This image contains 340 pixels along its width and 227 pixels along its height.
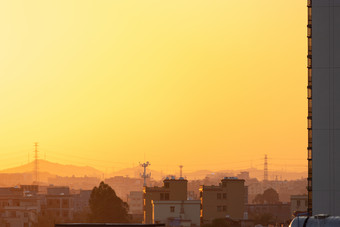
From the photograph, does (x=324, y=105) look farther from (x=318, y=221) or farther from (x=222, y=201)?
(x=222, y=201)

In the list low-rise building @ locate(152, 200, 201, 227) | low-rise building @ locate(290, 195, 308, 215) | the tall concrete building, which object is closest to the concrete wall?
the tall concrete building

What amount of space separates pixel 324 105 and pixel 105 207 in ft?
329

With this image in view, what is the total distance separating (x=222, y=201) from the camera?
169250 millimetres

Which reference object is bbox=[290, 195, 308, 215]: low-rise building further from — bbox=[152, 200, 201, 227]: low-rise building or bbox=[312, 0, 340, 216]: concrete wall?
bbox=[312, 0, 340, 216]: concrete wall

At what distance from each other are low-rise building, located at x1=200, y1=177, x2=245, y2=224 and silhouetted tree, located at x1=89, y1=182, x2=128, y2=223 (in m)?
17.2

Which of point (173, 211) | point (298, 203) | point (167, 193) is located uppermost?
point (167, 193)

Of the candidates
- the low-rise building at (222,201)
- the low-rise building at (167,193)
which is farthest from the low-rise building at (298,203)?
the low-rise building at (167,193)

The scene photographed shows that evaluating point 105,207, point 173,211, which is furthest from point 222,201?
point 105,207

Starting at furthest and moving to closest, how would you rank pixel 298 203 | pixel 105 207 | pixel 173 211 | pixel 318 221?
pixel 298 203 → pixel 173 211 → pixel 105 207 → pixel 318 221

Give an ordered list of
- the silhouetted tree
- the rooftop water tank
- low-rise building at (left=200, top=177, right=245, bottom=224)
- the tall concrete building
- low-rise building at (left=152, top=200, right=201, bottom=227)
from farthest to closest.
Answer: low-rise building at (left=200, top=177, right=245, bottom=224), low-rise building at (left=152, top=200, right=201, bottom=227), the silhouetted tree, the tall concrete building, the rooftop water tank

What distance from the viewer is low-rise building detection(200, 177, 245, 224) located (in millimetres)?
167625

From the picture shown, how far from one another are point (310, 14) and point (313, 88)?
4.19 m

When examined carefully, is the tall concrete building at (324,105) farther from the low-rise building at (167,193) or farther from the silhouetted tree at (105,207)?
the low-rise building at (167,193)

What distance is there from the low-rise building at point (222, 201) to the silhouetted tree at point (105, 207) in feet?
56.3
